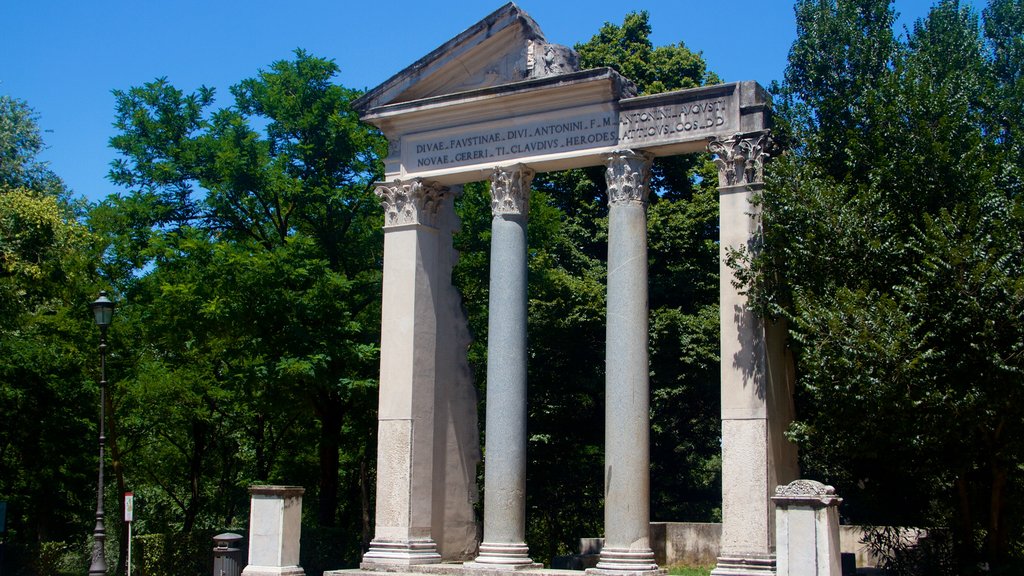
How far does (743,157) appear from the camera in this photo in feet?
73.1

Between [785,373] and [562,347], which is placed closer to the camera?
[785,373]

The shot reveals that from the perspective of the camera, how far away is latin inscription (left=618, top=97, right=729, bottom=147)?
75.1ft

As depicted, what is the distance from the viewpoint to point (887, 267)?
19984mm

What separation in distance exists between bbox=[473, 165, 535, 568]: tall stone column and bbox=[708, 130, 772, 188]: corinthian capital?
187 inches

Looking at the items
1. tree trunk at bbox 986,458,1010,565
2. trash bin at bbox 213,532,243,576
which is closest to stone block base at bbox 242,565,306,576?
trash bin at bbox 213,532,243,576

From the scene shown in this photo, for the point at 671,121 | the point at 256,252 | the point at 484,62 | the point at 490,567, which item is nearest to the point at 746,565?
the point at 490,567

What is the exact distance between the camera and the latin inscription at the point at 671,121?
901 inches

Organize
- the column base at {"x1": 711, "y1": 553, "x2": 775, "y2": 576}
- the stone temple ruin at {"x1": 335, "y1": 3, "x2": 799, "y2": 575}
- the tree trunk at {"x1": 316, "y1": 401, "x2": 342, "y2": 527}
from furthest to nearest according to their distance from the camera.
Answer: the tree trunk at {"x1": 316, "y1": 401, "x2": 342, "y2": 527}
the stone temple ruin at {"x1": 335, "y1": 3, "x2": 799, "y2": 575}
the column base at {"x1": 711, "y1": 553, "x2": 775, "y2": 576}

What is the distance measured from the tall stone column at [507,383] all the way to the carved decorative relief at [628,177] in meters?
2.31

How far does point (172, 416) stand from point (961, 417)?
26192 mm

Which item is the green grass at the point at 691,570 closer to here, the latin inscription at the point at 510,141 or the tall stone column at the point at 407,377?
the tall stone column at the point at 407,377

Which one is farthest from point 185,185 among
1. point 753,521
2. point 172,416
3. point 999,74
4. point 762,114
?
point 999,74

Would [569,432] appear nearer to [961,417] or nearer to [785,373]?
[785,373]

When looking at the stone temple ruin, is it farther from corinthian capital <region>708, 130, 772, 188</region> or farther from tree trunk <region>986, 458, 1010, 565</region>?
tree trunk <region>986, 458, 1010, 565</region>
